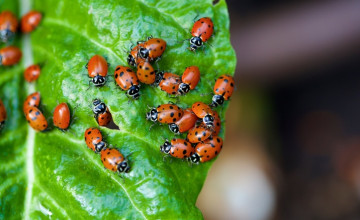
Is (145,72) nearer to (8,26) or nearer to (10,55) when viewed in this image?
(10,55)

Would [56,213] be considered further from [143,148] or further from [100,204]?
[143,148]

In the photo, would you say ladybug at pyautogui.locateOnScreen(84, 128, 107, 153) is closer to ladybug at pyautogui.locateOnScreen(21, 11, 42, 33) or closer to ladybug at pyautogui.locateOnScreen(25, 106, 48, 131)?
ladybug at pyautogui.locateOnScreen(25, 106, 48, 131)

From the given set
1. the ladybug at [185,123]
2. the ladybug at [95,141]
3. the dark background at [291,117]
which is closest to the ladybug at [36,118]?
the ladybug at [95,141]

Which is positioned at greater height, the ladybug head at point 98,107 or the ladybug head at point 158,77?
the ladybug head at point 158,77

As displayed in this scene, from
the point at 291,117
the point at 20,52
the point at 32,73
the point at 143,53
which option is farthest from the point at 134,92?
the point at 291,117

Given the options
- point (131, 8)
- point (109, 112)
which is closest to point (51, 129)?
point (109, 112)

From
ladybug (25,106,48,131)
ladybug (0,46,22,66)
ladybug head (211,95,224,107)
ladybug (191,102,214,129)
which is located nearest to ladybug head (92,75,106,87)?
ladybug (25,106,48,131)

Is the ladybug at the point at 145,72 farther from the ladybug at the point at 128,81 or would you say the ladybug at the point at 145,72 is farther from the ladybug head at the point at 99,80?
the ladybug head at the point at 99,80
